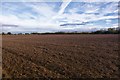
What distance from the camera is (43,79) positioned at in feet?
36.8

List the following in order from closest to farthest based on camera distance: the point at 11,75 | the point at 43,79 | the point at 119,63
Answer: the point at 43,79, the point at 11,75, the point at 119,63

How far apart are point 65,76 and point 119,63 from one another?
234 inches

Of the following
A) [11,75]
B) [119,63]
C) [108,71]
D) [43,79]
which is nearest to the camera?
[43,79]

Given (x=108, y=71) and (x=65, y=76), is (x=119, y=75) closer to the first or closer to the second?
(x=108, y=71)

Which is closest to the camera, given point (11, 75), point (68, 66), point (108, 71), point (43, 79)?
point (43, 79)

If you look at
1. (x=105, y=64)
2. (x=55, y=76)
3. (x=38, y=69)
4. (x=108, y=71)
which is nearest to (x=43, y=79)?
(x=55, y=76)

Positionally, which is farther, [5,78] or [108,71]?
[108,71]

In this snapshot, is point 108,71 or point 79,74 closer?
point 79,74

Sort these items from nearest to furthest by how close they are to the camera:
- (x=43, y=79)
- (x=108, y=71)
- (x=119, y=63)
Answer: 1. (x=43, y=79)
2. (x=108, y=71)
3. (x=119, y=63)

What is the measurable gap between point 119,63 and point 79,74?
194 inches

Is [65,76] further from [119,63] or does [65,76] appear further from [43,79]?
[119,63]

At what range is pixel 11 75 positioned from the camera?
39.7 feet

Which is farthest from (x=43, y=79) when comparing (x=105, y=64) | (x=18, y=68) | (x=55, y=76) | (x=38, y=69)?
(x=105, y=64)

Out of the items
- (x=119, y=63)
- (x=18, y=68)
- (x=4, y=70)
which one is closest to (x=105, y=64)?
(x=119, y=63)
